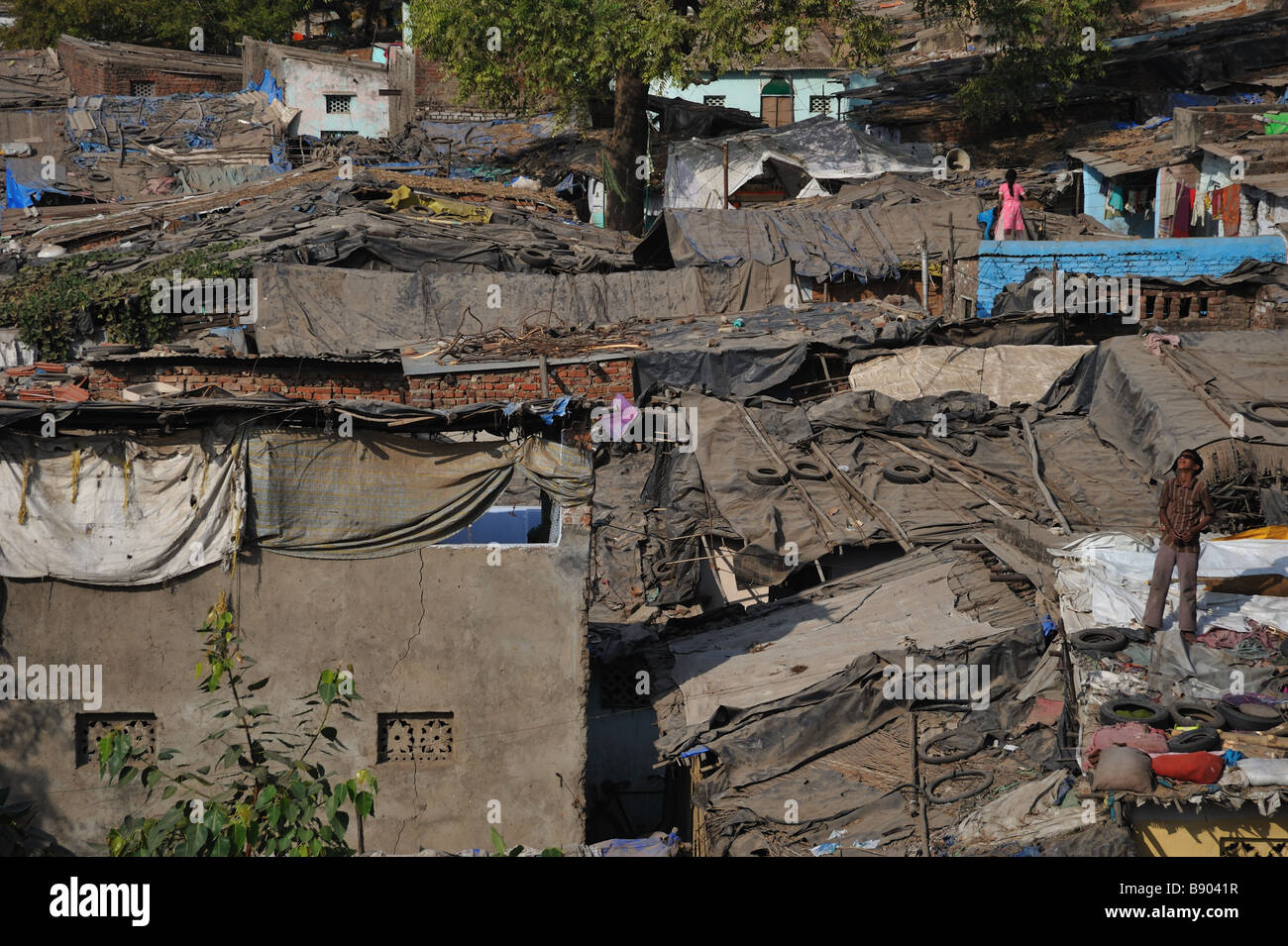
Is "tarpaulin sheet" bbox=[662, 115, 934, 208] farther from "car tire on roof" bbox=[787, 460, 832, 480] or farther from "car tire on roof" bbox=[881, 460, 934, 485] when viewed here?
"car tire on roof" bbox=[881, 460, 934, 485]

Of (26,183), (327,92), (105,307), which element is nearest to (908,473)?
(105,307)

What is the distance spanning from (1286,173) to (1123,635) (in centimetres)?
1275

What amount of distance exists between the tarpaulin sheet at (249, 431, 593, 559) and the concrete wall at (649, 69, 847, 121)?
80.0 ft

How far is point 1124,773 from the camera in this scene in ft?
21.6

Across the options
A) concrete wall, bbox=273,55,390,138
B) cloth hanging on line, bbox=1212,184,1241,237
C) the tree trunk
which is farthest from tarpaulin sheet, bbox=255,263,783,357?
concrete wall, bbox=273,55,390,138

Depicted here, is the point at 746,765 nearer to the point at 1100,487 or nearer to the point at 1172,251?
the point at 1100,487

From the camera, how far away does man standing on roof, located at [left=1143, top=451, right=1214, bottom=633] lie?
333 inches

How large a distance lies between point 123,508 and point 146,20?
3126 cm

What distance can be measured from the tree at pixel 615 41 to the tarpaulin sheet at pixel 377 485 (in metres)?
13.6

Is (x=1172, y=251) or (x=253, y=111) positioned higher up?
(x=253, y=111)

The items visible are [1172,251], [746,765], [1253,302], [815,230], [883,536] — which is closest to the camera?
[746,765]

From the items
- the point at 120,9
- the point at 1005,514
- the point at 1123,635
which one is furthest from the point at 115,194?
the point at 1123,635

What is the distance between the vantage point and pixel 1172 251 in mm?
17844

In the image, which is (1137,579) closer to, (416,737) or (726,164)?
(416,737)
